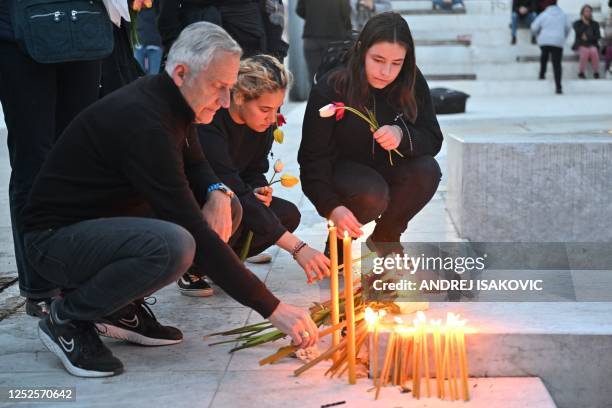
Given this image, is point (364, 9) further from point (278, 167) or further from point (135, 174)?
point (135, 174)

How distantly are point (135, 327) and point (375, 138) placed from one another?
46.4 inches

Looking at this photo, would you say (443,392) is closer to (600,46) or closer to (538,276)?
(538,276)

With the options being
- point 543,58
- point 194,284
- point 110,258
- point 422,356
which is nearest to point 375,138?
point 194,284

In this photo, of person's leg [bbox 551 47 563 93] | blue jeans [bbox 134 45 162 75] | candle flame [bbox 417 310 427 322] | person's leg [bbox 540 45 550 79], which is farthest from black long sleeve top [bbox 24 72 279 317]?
person's leg [bbox 540 45 550 79]

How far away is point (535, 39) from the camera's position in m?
17.1

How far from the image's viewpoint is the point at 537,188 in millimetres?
4531

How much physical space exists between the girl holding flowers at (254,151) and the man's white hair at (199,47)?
21.8 inches

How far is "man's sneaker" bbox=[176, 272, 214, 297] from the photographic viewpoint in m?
3.86

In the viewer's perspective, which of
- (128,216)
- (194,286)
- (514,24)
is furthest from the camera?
(514,24)

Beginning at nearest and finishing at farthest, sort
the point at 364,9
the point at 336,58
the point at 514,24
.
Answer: the point at 336,58 → the point at 364,9 → the point at 514,24

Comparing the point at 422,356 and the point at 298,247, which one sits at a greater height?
the point at 298,247

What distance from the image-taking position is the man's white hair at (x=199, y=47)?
9.27 feet

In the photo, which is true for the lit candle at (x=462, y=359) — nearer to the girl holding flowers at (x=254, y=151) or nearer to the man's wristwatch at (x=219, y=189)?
the girl holding flowers at (x=254, y=151)

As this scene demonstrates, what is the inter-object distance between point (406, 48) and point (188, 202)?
4.41 feet
